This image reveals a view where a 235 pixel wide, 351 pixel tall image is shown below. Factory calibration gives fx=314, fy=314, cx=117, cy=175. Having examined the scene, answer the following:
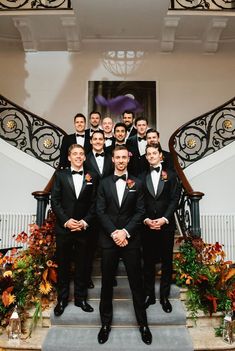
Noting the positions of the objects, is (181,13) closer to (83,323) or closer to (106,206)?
(106,206)

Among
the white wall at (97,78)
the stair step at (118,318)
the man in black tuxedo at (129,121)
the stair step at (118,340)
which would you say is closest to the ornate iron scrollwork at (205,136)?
the white wall at (97,78)

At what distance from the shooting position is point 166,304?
3.32 meters

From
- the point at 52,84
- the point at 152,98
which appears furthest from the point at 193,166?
the point at 52,84

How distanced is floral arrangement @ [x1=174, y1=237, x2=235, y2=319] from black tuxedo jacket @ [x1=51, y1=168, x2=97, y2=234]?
52.7 inches

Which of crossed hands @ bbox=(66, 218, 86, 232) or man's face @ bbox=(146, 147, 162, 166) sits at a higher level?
man's face @ bbox=(146, 147, 162, 166)

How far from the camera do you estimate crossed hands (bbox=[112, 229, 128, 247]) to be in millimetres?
2855

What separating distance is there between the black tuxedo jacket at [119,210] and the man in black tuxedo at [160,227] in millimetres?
241

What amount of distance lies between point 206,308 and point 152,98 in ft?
16.5

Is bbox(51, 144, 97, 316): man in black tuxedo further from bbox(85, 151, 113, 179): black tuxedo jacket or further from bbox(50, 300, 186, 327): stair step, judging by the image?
bbox(85, 151, 113, 179): black tuxedo jacket

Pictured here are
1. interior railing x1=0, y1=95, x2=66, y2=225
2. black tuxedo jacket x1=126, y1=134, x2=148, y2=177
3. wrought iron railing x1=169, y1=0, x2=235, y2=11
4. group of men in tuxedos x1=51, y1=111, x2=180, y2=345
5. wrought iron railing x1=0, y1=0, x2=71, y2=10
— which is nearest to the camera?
group of men in tuxedos x1=51, y1=111, x2=180, y2=345

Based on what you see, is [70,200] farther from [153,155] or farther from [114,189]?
[153,155]

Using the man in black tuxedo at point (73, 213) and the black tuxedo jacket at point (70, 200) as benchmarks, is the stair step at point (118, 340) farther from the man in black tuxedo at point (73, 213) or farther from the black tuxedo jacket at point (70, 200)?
the black tuxedo jacket at point (70, 200)

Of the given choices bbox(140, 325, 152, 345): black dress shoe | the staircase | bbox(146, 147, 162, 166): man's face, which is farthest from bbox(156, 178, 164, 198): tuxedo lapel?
bbox(140, 325, 152, 345): black dress shoe

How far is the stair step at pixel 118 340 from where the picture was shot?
289 cm
